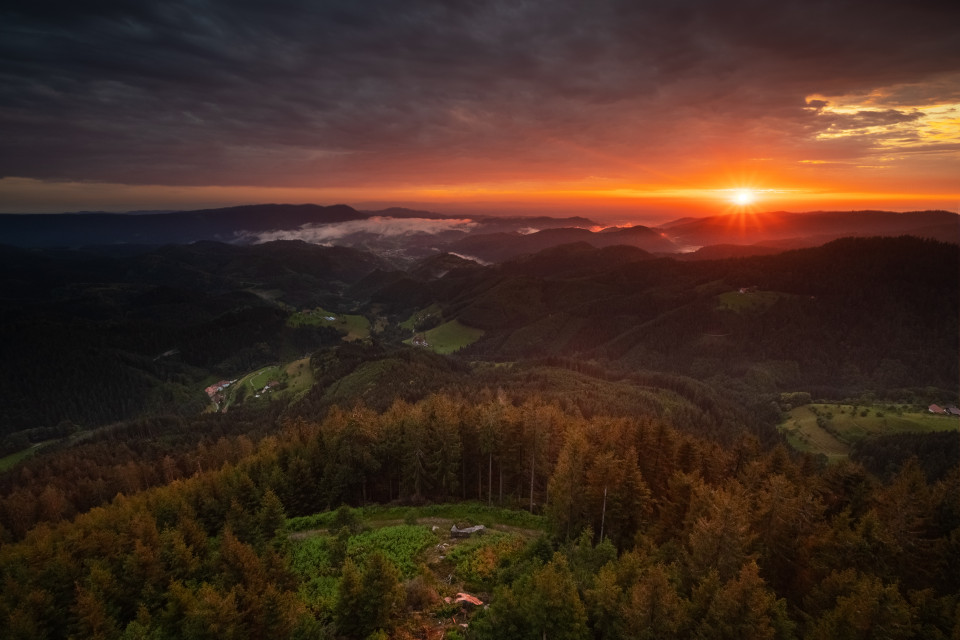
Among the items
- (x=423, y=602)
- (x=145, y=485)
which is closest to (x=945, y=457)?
(x=423, y=602)

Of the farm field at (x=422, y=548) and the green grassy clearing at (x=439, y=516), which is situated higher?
the farm field at (x=422, y=548)

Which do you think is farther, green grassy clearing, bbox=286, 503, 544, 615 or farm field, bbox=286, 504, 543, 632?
green grassy clearing, bbox=286, 503, 544, 615

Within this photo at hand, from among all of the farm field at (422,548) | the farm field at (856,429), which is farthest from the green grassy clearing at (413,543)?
the farm field at (856,429)

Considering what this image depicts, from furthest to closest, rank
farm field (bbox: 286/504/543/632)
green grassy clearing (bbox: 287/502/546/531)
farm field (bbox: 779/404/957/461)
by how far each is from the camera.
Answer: farm field (bbox: 779/404/957/461) → green grassy clearing (bbox: 287/502/546/531) → farm field (bbox: 286/504/543/632)

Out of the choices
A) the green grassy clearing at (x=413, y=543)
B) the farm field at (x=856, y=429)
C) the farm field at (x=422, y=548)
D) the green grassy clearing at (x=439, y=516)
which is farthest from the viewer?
the farm field at (x=856, y=429)

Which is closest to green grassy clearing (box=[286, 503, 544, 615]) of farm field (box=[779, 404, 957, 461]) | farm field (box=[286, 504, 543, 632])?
farm field (box=[286, 504, 543, 632])

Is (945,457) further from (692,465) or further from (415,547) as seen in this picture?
(415,547)

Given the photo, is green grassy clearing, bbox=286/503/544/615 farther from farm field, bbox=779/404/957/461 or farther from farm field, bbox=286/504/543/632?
farm field, bbox=779/404/957/461

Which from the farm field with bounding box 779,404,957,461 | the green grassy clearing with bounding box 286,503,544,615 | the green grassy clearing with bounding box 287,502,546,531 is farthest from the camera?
the farm field with bounding box 779,404,957,461

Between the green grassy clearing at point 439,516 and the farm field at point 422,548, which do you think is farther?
the green grassy clearing at point 439,516

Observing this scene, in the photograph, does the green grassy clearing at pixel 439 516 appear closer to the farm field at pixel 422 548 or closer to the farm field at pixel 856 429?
the farm field at pixel 422 548

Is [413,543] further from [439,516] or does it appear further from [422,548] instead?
[439,516]
